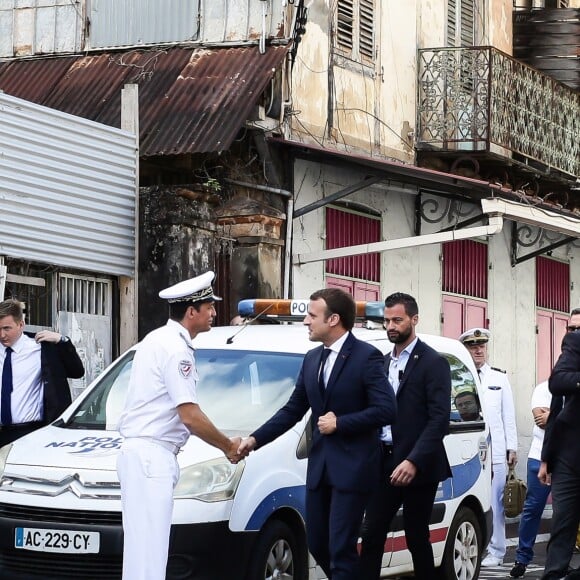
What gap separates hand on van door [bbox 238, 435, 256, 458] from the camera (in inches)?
347

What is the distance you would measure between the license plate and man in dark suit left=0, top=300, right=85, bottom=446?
2.00 m

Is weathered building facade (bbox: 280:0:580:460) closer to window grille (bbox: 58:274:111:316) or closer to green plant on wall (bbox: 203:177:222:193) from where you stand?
green plant on wall (bbox: 203:177:222:193)

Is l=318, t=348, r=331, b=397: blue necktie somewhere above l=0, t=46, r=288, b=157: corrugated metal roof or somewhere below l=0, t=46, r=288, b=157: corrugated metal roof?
below

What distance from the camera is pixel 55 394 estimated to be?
1140 cm

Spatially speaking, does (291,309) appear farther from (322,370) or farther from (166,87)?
(166,87)

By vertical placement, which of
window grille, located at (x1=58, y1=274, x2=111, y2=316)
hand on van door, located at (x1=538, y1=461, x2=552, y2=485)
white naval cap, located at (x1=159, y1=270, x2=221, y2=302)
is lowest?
hand on van door, located at (x1=538, y1=461, x2=552, y2=485)

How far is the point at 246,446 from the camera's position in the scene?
8820 millimetres

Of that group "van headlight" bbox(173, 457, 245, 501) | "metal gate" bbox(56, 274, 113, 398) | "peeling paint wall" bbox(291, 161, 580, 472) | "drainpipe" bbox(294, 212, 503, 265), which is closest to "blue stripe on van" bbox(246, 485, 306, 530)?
"van headlight" bbox(173, 457, 245, 501)

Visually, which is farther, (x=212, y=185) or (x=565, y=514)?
(x=212, y=185)

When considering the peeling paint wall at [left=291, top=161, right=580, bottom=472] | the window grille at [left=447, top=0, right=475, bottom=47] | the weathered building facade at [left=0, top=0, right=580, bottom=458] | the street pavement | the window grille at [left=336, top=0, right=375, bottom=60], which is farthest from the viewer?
the window grille at [left=447, top=0, right=475, bottom=47]

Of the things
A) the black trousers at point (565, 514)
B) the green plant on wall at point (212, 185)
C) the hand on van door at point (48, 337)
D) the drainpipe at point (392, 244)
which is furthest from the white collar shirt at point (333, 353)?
the drainpipe at point (392, 244)

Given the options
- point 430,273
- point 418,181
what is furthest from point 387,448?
point 430,273

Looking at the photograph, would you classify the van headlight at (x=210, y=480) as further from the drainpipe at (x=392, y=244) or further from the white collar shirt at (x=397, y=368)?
the drainpipe at (x=392, y=244)

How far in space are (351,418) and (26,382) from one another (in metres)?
3.45
